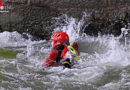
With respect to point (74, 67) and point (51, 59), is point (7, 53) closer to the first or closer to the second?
point (51, 59)

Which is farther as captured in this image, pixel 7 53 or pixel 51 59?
pixel 7 53

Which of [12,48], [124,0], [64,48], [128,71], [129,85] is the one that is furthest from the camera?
[124,0]

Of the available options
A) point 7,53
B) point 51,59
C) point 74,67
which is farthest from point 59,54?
point 7,53

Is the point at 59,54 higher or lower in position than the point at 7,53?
higher

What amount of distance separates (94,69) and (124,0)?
2.81 meters

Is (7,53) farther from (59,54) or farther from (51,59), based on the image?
(59,54)

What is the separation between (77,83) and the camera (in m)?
4.02

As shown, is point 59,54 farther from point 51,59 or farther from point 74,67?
point 74,67

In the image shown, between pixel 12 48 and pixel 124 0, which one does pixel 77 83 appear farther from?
pixel 124 0

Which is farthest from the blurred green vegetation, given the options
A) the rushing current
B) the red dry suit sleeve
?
the red dry suit sleeve

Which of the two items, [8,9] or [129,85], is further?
[8,9]

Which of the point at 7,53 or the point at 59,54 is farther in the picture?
the point at 7,53

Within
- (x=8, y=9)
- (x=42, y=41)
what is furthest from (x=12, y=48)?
(x=8, y=9)

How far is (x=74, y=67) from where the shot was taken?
15.8 ft
